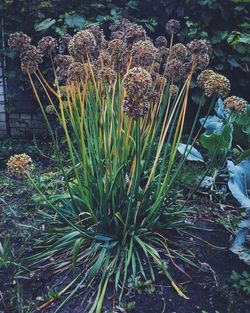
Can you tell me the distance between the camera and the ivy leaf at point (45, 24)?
3.99m

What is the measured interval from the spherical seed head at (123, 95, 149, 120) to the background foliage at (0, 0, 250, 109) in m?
2.57

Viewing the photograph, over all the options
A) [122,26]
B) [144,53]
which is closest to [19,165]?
[144,53]

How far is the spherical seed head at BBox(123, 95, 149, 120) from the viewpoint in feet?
5.39

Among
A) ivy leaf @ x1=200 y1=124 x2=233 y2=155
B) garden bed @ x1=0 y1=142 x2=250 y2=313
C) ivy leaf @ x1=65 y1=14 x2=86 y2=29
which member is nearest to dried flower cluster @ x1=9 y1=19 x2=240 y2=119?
ivy leaf @ x1=200 y1=124 x2=233 y2=155

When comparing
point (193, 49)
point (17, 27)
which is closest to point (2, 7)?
point (17, 27)

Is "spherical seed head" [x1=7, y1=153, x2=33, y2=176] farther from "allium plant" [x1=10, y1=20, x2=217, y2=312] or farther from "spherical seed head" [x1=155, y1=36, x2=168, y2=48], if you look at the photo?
"spherical seed head" [x1=155, y1=36, x2=168, y2=48]

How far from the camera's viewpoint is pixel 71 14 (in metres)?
4.11

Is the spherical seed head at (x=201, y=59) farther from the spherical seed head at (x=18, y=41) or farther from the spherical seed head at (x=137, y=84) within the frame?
the spherical seed head at (x=18, y=41)

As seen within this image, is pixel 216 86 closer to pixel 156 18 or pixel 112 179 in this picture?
pixel 112 179

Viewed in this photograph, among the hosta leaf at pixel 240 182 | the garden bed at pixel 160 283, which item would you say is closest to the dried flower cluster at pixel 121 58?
the hosta leaf at pixel 240 182

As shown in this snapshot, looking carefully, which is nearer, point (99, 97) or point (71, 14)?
point (99, 97)

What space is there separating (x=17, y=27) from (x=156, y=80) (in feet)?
8.12

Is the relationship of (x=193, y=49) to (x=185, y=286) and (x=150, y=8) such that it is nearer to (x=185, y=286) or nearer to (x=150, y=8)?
(x=185, y=286)

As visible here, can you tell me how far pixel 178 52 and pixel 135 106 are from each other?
2.62 feet
